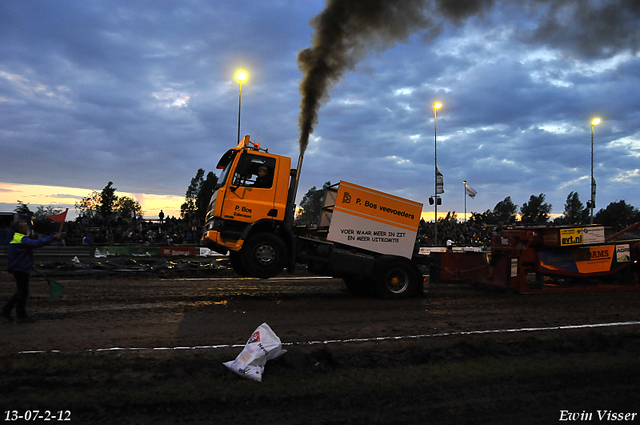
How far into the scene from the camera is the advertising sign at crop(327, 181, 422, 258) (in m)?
8.79

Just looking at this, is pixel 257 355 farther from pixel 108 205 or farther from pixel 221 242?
pixel 108 205

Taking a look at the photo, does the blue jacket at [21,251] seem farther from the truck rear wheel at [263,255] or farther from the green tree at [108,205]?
the green tree at [108,205]

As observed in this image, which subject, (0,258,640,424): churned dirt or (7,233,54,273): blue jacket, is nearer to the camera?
(0,258,640,424): churned dirt

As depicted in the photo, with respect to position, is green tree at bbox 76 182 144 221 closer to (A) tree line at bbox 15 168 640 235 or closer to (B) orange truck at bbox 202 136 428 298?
(A) tree line at bbox 15 168 640 235

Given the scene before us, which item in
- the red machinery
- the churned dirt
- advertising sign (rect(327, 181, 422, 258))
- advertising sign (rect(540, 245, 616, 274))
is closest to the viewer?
the churned dirt

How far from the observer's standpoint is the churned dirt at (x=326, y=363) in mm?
3428

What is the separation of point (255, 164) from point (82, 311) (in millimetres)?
4179

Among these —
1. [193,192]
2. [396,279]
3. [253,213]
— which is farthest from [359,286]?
[193,192]

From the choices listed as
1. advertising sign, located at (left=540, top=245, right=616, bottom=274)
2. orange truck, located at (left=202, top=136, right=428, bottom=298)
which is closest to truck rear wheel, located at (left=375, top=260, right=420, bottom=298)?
orange truck, located at (left=202, top=136, right=428, bottom=298)

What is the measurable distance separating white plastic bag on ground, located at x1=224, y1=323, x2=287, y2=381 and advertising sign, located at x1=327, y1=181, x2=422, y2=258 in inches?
180

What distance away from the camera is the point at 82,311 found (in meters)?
7.12

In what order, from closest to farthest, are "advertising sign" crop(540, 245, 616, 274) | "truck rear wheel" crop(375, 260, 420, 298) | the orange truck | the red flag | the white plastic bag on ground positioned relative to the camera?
the white plastic bag on ground
the red flag
the orange truck
"truck rear wheel" crop(375, 260, 420, 298)
"advertising sign" crop(540, 245, 616, 274)

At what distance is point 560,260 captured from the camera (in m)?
10.2

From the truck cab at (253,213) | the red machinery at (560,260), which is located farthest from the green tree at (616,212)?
the truck cab at (253,213)
